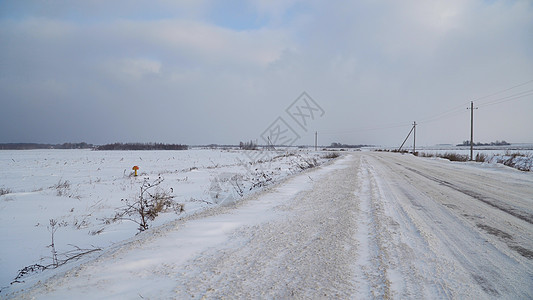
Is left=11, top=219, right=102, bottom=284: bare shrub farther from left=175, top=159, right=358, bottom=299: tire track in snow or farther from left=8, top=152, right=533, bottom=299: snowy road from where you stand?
left=175, top=159, right=358, bottom=299: tire track in snow

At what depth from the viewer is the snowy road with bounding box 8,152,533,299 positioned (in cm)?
207

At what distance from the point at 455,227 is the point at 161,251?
4.31 metres

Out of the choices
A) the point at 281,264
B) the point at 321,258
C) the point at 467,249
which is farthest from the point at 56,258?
the point at 467,249

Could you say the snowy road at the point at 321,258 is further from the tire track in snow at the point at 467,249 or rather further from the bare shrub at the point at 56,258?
the bare shrub at the point at 56,258

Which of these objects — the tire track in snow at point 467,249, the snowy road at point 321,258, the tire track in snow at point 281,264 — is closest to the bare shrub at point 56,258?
the snowy road at point 321,258

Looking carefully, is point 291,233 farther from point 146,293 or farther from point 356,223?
point 146,293

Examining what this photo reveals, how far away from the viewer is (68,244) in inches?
174

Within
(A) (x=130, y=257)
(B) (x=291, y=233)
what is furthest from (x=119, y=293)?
(B) (x=291, y=233)

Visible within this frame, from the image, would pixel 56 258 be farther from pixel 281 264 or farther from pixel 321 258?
pixel 321 258

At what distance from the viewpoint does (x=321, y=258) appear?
263cm

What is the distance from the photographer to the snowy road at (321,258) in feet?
6.79

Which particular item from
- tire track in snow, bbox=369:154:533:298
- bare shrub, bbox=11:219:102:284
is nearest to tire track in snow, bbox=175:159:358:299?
tire track in snow, bbox=369:154:533:298

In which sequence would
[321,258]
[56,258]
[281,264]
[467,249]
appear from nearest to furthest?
[281,264] < [321,258] < [467,249] < [56,258]

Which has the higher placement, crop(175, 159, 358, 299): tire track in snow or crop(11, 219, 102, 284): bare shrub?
crop(175, 159, 358, 299): tire track in snow
